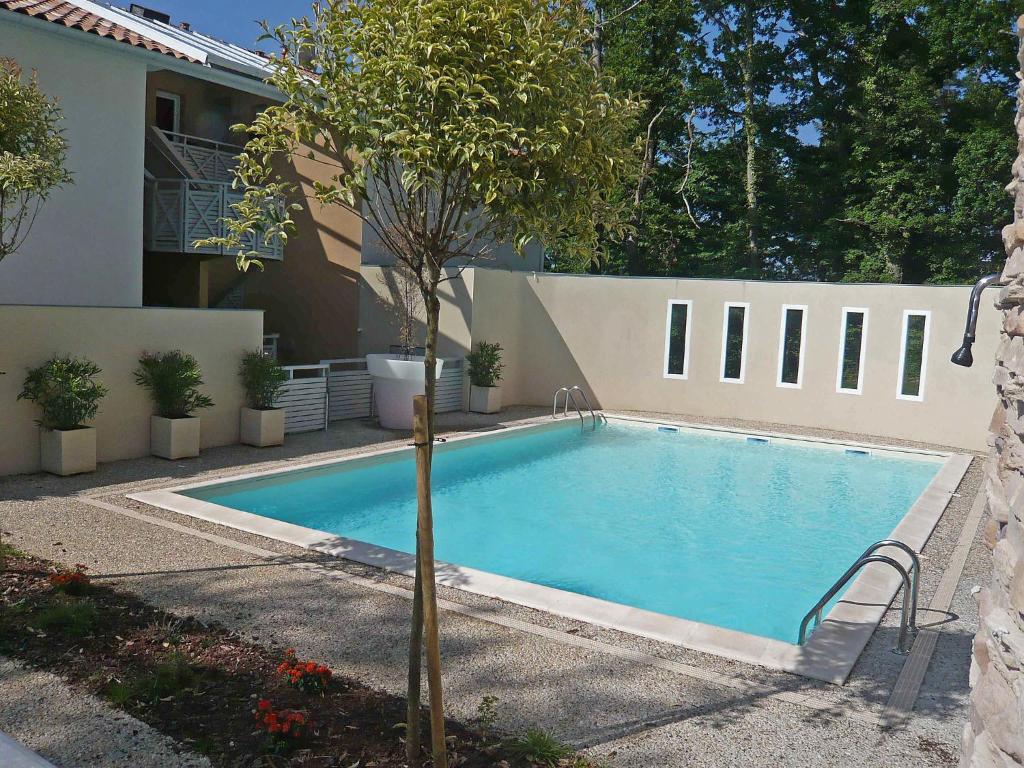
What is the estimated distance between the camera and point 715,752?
3.99m

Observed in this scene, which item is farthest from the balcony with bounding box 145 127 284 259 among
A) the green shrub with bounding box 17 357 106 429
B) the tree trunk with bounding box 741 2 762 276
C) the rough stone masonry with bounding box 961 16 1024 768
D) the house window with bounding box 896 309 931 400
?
the tree trunk with bounding box 741 2 762 276

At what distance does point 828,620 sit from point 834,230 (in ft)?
66.5

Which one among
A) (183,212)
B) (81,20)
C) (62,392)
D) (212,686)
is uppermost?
(81,20)

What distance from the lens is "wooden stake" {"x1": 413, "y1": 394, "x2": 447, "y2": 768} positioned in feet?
11.2

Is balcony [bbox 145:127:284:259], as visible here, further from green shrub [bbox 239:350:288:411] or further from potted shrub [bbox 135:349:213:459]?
potted shrub [bbox 135:349:213:459]

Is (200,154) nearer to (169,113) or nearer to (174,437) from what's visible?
(169,113)

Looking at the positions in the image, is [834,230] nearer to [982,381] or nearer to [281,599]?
[982,381]

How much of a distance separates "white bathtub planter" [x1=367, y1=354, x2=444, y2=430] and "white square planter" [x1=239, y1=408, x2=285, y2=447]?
224 centimetres

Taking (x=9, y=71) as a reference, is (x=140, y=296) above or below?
below

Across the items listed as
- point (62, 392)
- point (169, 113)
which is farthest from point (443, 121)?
point (169, 113)

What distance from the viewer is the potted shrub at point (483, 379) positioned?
50.8 feet

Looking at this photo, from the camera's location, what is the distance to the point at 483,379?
1549cm

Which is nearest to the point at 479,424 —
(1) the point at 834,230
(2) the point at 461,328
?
(2) the point at 461,328

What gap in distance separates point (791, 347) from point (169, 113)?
1179 centimetres
